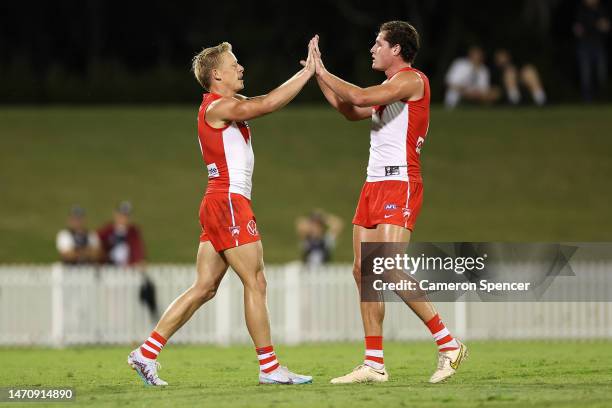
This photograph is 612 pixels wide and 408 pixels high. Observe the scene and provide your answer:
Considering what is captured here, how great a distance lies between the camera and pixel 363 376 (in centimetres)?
911

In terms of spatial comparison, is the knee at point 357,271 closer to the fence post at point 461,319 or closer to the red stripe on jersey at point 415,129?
→ the red stripe on jersey at point 415,129

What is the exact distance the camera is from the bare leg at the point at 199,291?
9.19 m

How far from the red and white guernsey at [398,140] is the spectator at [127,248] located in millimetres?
9672

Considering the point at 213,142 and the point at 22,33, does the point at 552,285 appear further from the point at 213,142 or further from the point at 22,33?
the point at 22,33

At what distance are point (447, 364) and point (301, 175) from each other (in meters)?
18.0

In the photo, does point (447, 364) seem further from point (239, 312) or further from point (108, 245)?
point (108, 245)

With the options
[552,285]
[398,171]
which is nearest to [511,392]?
[398,171]

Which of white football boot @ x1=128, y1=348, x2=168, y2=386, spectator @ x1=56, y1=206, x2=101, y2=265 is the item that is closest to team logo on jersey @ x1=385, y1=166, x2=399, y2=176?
white football boot @ x1=128, y1=348, x2=168, y2=386

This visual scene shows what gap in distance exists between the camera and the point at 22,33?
45875mm

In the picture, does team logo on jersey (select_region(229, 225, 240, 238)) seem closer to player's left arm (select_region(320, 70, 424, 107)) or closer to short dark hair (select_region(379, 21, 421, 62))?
player's left arm (select_region(320, 70, 424, 107))

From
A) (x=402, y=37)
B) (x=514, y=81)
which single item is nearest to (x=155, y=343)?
(x=402, y=37)

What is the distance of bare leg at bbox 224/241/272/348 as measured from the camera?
8.92 metres

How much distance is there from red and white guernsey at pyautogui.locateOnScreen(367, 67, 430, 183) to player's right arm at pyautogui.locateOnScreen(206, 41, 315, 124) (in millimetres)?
686

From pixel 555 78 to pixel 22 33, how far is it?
2010 centimetres
